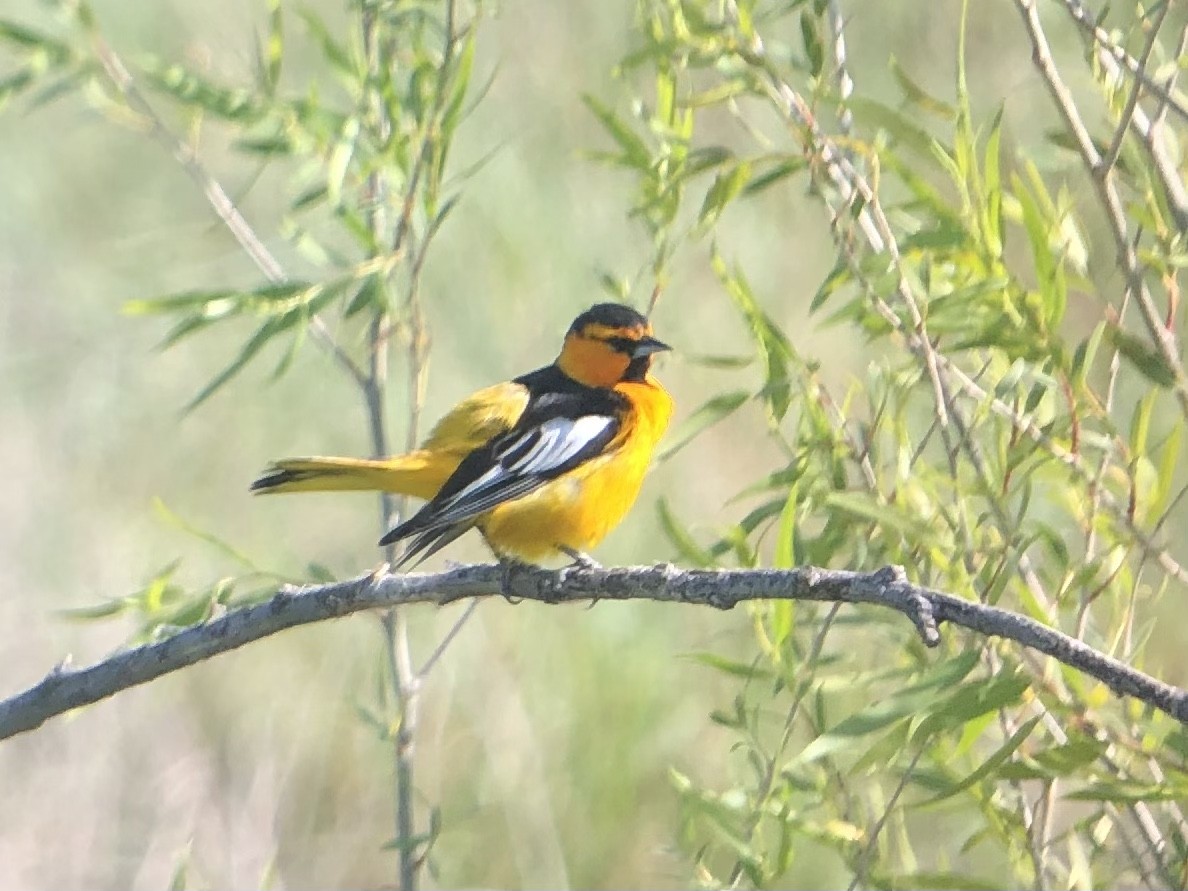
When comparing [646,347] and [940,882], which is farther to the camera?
[646,347]

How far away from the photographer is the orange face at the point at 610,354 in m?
3.29

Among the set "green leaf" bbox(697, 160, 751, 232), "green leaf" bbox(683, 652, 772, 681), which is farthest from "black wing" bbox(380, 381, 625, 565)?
"green leaf" bbox(697, 160, 751, 232)

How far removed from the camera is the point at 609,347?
330 cm

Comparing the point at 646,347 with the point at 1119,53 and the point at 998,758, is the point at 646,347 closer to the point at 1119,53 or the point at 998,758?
the point at 1119,53

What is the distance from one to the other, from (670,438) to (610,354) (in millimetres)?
672

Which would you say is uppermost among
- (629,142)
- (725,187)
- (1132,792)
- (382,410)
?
(629,142)

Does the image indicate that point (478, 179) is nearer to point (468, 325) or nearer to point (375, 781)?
point (468, 325)

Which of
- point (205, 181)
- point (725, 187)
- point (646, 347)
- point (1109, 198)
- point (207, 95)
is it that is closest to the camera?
Result: point (1109, 198)

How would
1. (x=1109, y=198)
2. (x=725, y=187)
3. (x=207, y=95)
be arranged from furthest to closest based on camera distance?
(x=207, y=95) → (x=725, y=187) → (x=1109, y=198)

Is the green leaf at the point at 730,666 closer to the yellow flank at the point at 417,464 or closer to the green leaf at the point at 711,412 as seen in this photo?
the green leaf at the point at 711,412

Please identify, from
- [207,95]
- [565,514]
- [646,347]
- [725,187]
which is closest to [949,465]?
[725,187]

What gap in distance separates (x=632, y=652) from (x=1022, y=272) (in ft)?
5.47

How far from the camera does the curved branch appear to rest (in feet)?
4.48

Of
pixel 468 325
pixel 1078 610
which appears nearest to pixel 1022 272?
pixel 468 325
